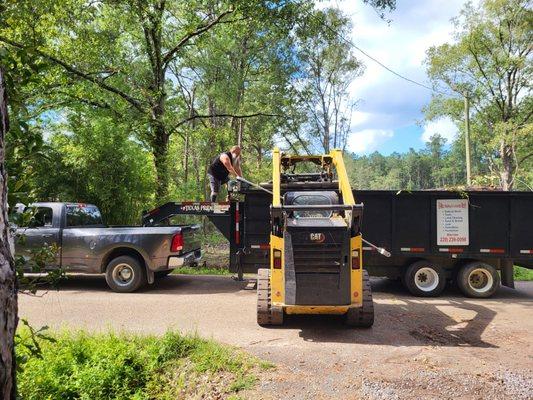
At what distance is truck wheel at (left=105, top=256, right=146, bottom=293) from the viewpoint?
29.7 feet

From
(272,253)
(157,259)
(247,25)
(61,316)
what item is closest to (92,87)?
(247,25)

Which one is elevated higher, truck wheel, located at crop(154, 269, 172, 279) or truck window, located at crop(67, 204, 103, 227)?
truck window, located at crop(67, 204, 103, 227)

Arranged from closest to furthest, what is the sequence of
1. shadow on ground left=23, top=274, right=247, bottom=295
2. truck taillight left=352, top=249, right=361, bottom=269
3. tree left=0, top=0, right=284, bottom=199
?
truck taillight left=352, top=249, right=361, bottom=269 < shadow on ground left=23, top=274, right=247, bottom=295 < tree left=0, top=0, right=284, bottom=199

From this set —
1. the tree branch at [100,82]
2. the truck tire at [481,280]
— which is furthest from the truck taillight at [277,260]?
the tree branch at [100,82]

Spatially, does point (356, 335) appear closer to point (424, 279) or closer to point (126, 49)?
point (424, 279)

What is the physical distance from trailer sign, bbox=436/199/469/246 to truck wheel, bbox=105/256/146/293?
6.45 metres

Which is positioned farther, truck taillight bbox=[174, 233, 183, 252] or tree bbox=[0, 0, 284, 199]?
tree bbox=[0, 0, 284, 199]

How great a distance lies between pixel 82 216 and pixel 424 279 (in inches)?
311

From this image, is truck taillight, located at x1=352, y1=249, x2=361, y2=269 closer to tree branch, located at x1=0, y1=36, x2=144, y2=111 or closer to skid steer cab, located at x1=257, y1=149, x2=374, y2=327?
skid steer cab, located at x1=257, y1=149, x2=374, y2=327

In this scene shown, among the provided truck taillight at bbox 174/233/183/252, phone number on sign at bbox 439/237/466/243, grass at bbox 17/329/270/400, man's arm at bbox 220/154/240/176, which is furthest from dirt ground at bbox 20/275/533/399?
man's arm at bbox 220/154/240/176

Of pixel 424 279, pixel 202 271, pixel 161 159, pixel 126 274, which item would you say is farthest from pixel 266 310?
pixel 161 159

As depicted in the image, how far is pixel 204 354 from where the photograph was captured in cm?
499

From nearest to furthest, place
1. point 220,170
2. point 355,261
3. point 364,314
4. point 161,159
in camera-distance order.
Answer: point 355,261
point 364,314
point 220,170
point 161,159

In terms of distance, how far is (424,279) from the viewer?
362 inches
